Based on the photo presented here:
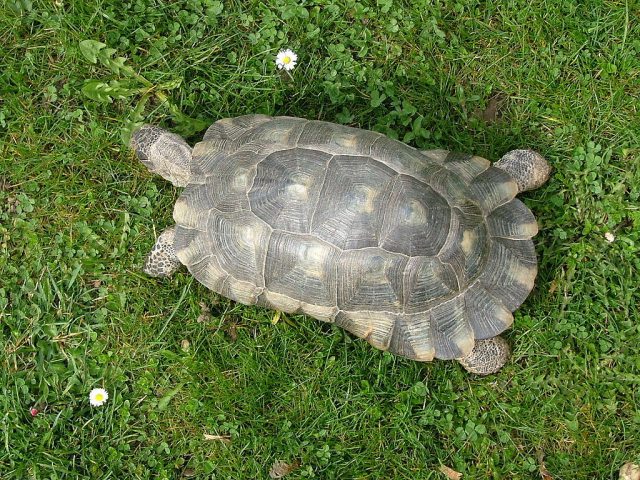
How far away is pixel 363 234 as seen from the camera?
3523 mm

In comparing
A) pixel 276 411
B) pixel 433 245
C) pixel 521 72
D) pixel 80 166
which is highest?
pixel 521 72

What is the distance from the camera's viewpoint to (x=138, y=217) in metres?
4.46

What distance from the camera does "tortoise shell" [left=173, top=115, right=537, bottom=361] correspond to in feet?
11.6

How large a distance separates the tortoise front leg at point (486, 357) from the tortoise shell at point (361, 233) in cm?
21

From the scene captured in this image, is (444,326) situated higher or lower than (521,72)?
lower

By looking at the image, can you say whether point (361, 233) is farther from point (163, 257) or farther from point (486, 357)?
point (163, 257)

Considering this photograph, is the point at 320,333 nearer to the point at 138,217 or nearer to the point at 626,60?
the point at 138,217

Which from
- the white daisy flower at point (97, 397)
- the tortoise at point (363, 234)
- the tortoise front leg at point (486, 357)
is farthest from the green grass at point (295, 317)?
the tortoise at point (363, 234)

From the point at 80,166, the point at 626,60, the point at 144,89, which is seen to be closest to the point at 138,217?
the point at 80,166

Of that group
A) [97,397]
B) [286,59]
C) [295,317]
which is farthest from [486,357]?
[97,397]

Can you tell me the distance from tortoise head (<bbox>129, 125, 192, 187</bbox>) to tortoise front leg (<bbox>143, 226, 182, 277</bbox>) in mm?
354

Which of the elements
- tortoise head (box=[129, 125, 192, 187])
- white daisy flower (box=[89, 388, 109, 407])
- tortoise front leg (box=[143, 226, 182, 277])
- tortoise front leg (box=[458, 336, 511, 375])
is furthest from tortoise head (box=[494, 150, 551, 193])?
white daisy flower (box=[89, 388, 109, 407])

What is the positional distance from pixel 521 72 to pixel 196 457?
11.0 feet

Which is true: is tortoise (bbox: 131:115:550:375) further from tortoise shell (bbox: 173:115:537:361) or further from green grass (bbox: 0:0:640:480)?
green grass (bbox: 0:0:640:480)
